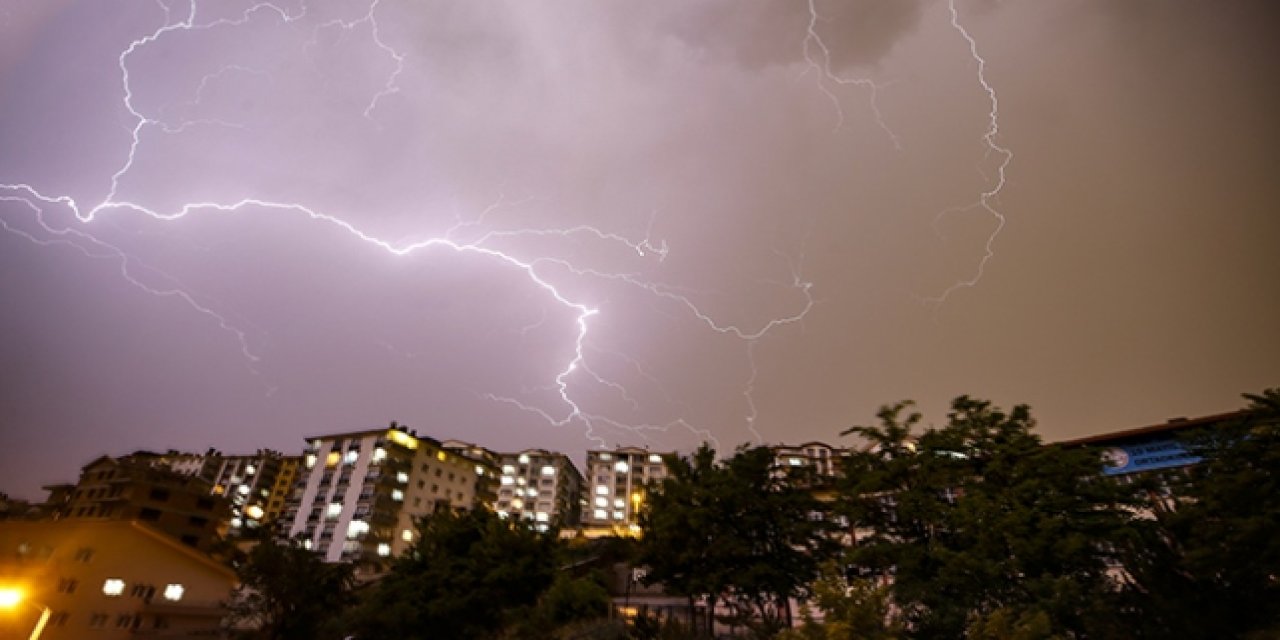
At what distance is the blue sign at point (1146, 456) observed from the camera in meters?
20.5

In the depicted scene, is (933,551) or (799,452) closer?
(933,551)

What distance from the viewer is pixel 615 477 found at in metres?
93.1

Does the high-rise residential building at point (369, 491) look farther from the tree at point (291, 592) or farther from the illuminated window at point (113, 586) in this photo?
the tree at point (291, 592)

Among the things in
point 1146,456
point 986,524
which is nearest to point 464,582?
point 986,524

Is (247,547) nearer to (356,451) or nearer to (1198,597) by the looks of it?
(356,451)

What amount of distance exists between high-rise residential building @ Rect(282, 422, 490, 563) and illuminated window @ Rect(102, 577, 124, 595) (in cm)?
3338

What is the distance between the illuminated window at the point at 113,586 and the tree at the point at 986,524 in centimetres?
3787

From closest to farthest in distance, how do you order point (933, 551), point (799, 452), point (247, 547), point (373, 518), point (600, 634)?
point (933, 551) < point (600, 634) < point (247, 547) < point (373, 518) < point (799, 452)

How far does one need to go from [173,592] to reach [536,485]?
60.8 meters

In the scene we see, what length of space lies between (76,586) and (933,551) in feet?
132

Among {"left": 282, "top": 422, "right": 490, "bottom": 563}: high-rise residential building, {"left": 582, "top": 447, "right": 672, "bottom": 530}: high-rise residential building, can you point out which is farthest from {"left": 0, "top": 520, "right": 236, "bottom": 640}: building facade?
{"left": 582, "top": 447, "right": 672, "bottom": 530}: high-rise residential building

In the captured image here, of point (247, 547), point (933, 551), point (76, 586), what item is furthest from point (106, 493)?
point (933, 551)

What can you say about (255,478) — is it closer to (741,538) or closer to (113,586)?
(113,586)

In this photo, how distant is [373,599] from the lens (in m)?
20.3
